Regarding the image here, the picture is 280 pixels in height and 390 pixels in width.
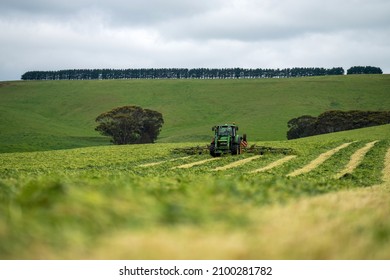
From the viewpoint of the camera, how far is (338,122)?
301 ft

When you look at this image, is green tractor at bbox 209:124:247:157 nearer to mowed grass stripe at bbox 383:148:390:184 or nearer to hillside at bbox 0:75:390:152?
mowed grass stripe at bbox 383:148:390:184

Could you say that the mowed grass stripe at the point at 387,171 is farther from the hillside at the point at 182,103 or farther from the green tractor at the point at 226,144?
the hillside at the point at 182,103

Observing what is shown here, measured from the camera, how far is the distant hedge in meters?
91.3

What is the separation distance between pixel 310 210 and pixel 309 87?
495ft

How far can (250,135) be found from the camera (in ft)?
342

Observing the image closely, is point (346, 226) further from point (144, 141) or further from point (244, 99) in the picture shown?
point (244, 99)

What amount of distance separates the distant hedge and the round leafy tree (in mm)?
26536

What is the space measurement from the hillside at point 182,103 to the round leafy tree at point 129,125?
775cm

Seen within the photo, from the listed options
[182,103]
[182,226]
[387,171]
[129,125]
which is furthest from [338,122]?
[182,226]

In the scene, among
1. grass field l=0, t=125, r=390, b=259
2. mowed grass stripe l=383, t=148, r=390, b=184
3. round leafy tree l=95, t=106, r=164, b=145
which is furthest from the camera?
round leafy tree l=95, t=106, r=164, b=145

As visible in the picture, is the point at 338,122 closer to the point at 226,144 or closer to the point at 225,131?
the point at 225,131

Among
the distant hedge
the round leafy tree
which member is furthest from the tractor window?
the distant hedge

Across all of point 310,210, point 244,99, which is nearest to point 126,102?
point 244,99

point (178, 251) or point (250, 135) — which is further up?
point (178, 251)
